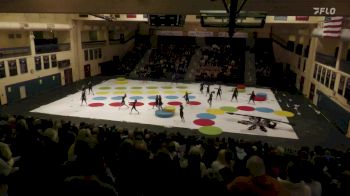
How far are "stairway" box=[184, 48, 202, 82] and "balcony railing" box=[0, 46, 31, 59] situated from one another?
16.3 metres

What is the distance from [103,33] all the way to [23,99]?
15167 mm

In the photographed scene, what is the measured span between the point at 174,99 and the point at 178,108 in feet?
8.48

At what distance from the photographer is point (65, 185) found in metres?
3.26

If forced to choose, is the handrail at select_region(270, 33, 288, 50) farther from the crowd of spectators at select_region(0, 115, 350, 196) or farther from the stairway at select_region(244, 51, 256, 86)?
the crowd of spectators at select_region(0, 115, 350, 196)

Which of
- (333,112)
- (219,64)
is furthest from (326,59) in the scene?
(219,64)

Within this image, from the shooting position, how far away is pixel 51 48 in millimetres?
A: 24766

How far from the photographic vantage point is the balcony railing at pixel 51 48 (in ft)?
76.4

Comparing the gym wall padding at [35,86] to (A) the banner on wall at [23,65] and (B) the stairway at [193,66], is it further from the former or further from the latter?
(B) the stairway at [193,66]

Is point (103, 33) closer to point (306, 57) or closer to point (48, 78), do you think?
point (48, 78)

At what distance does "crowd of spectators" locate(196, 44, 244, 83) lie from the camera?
30328mm

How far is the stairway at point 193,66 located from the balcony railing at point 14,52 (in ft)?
53.5

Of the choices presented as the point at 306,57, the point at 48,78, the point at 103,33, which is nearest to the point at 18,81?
the point at 48,78

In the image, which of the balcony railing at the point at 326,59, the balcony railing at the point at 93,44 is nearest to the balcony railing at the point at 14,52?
the balcony railing at the point at 93,44

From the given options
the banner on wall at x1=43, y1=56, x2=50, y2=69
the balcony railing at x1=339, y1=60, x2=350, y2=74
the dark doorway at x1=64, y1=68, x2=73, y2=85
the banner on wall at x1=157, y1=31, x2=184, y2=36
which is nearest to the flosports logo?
the balcony railing at x1=339, y1=60, x2=350, y2=74
